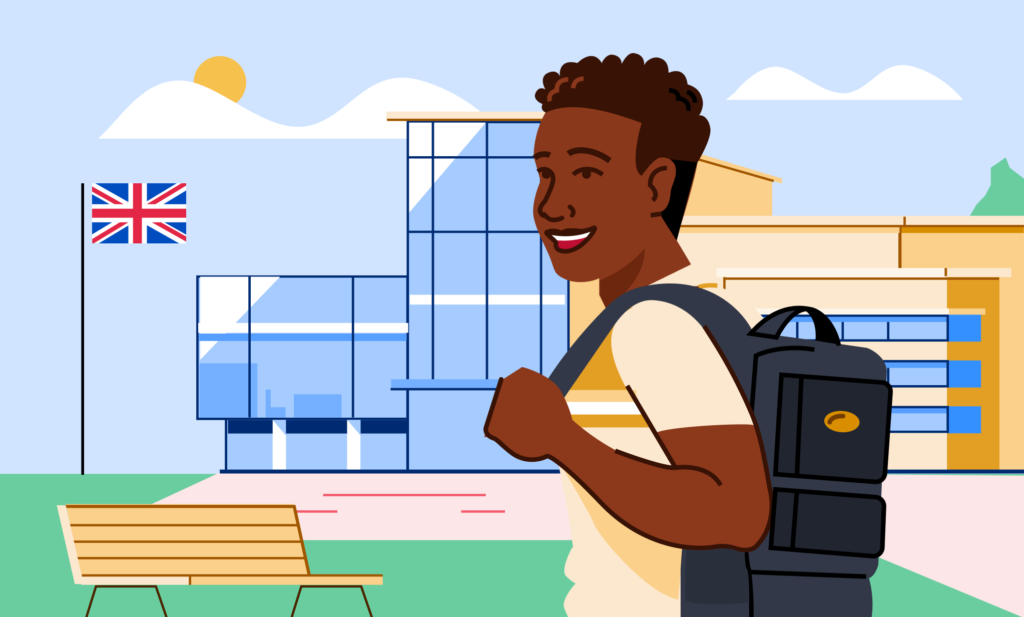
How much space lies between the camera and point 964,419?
15.4 m

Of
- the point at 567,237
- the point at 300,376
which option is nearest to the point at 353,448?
the point at 300,376

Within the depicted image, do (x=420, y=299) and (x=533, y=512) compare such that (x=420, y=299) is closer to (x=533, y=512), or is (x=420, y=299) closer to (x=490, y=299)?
(x=490, y=299)

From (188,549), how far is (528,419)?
15.5ft

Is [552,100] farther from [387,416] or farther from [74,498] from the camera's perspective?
[387,416]

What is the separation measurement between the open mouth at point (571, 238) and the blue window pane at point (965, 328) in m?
15.7

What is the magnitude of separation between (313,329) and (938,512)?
9.88 meters

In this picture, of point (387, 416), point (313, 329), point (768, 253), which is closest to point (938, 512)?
point (768, 253)

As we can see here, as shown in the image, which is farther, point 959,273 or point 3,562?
point 959,273

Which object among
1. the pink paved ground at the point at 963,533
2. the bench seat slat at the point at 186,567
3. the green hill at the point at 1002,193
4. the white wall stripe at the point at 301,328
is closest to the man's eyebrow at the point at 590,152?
the bench seat slat at the point at 186,567

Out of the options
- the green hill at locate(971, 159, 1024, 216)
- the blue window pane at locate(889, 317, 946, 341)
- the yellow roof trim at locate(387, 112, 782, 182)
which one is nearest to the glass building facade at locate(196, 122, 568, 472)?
the yellow roof trim at locate(387, 112, 782, 182)

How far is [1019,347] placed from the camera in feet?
51.6

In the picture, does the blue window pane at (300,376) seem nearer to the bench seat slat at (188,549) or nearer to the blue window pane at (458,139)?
the blue window pane at (458,139)

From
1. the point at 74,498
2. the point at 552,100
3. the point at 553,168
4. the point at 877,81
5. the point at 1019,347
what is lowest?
A: the point at 74,498

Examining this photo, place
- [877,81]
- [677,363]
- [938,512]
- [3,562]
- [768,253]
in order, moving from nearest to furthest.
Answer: [677,363], [3,562], [938,512], [768,253], [877,81]
